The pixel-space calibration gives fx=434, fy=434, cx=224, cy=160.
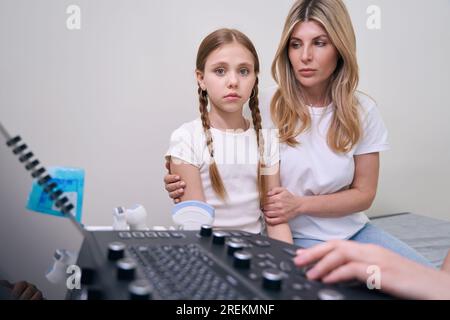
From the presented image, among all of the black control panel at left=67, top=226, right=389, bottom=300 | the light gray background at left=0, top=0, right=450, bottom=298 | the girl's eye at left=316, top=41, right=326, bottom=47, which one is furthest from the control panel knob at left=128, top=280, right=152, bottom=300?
the light gray background at left=0, top=0, right=450, bottom=298

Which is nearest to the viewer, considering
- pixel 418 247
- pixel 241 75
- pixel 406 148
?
pixel 241 75

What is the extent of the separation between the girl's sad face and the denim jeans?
0.39 metres

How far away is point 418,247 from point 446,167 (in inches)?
28.8

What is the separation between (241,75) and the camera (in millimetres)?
1076

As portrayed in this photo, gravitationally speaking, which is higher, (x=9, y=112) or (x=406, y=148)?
(x=9, y=112)

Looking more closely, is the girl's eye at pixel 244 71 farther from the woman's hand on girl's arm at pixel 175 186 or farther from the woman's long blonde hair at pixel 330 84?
the woman's hand on girl's arm at pixel 175 186

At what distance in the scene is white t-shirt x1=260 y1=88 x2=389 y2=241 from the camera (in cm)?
114

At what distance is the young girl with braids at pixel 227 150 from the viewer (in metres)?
1.06

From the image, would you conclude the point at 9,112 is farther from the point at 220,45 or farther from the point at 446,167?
the point at 446,167

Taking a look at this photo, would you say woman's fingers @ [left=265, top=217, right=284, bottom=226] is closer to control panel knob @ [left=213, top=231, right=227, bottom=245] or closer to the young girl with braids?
the young girl with braids

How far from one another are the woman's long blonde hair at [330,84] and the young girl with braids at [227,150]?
82 mm

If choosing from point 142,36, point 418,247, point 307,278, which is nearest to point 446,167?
point 418,247

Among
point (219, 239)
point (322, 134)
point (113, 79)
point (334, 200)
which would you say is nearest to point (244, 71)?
point (322, 134)

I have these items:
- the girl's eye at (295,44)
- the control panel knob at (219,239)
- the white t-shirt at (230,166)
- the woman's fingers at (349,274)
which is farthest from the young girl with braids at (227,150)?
the woman's fingers at (349,274)
